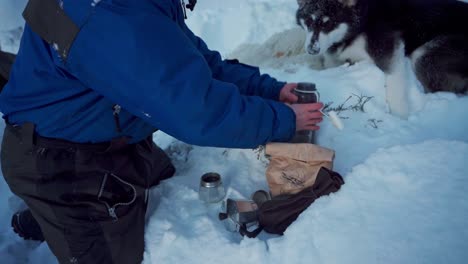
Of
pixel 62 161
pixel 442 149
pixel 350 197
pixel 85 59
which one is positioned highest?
pixel 85 59

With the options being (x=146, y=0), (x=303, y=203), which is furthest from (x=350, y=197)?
(x=146, y=0)

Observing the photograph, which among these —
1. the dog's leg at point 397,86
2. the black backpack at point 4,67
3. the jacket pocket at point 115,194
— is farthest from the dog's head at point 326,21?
the black backpack at point 4,67

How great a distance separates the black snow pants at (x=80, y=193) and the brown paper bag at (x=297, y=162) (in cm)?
68

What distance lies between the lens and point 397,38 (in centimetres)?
283

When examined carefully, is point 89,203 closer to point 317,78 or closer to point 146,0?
point 146,0

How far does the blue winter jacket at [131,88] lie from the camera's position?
116 cm

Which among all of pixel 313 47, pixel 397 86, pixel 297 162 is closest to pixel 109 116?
pixel 297 162

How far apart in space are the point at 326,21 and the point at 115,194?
2436 millimetres

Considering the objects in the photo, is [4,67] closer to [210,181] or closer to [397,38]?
[210,181]

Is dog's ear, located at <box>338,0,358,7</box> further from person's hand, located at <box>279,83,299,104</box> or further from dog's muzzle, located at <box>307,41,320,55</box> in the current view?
person's hand, located at <box>279,83,299,104</box>

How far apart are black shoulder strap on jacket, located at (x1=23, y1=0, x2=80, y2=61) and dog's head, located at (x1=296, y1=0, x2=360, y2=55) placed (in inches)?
94.5

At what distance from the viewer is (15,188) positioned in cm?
166

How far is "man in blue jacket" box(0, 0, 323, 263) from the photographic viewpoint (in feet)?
Result: 3.85

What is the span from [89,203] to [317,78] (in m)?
1.93
